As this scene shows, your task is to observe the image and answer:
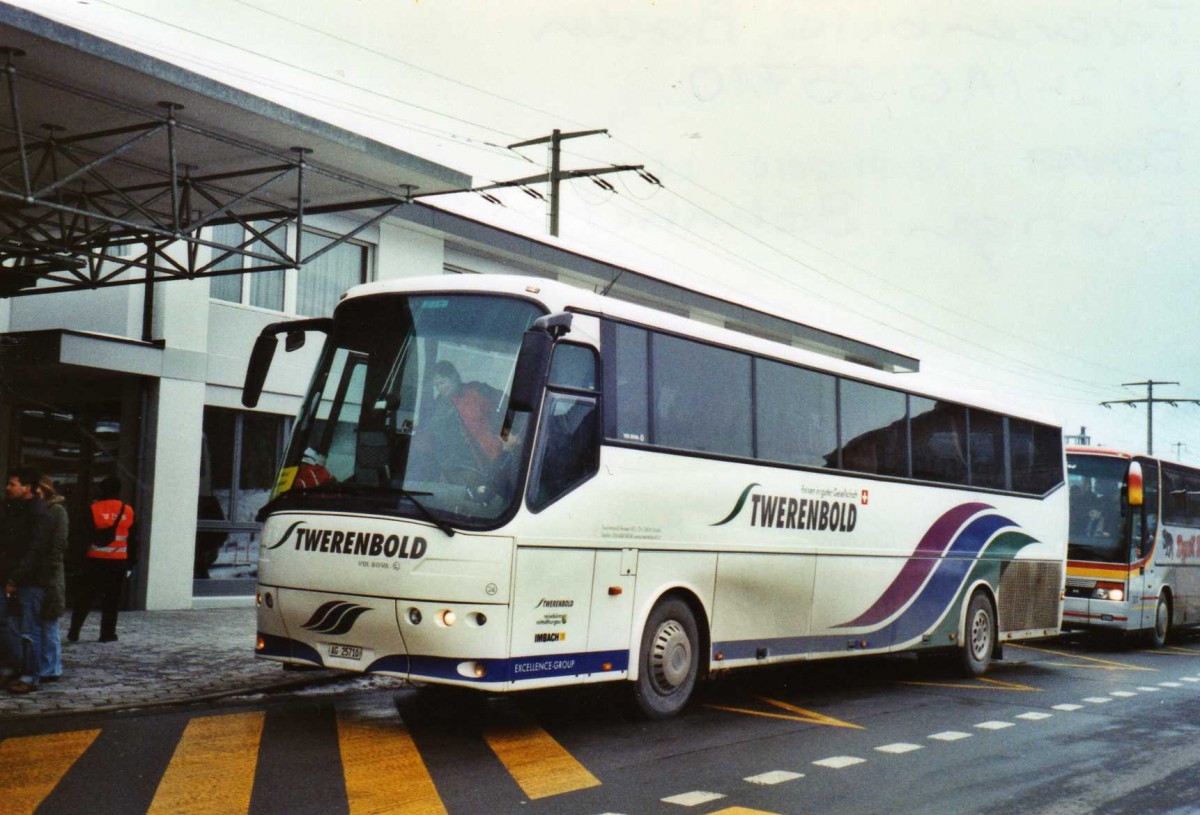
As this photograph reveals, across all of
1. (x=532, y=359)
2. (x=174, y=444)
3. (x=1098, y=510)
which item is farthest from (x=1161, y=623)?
(x=532, y=359)

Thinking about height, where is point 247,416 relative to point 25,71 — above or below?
below

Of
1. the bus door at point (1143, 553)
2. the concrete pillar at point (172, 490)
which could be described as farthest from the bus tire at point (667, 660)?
the bus door at point (1143, 553)

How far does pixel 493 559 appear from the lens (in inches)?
356

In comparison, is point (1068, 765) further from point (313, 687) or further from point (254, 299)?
point (254, 299)

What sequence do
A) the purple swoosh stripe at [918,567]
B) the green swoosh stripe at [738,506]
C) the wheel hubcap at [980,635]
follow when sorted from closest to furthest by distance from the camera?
the green swoosh stripe at [738,506] < the purple swoosh stripe at [918,567] < the wheel hubcap at [980,635]

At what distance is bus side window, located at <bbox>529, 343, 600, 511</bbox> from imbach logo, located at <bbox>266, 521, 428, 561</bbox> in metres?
0.94

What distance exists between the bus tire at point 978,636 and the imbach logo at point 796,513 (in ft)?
10.9

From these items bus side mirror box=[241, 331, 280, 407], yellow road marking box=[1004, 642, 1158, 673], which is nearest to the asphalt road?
bus side mirror box=[241, 331, 280, 407]

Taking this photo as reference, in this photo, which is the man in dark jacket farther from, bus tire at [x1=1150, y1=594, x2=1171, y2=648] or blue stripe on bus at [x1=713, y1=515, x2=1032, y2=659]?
bus tire at [x1=1150, y1=594, x2=1171, y2=648]

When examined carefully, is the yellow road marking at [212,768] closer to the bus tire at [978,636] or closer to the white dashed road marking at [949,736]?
the white dashed road marking at [949,736]

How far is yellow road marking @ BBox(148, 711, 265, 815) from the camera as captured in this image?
273 inches

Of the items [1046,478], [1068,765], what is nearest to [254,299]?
[1046,478]

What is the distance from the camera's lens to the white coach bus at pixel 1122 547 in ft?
69.1

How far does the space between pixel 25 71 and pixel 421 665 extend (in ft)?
20.4
